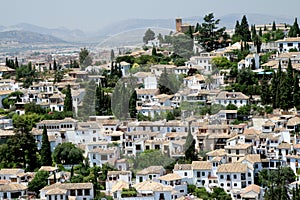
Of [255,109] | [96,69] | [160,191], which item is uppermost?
[96,69]

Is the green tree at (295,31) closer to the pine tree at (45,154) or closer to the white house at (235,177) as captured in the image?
the white house at (235,177)

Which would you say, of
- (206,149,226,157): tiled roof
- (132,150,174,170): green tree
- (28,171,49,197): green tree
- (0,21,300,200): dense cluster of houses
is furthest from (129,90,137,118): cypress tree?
(28,171,49,197): green tree

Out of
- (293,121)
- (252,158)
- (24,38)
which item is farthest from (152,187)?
(24,38)

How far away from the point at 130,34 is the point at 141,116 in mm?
2279

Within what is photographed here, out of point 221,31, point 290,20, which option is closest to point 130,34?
point 221,31

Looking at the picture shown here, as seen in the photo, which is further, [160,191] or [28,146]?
[28,146]

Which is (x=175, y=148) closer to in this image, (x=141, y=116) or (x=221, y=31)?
(x=141, y=116)

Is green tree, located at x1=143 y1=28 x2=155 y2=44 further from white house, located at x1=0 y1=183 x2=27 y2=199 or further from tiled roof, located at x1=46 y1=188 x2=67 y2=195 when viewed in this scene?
white house, located at x1=0 y1=183 x2=27 y2=199

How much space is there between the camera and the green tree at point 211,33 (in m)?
13.9

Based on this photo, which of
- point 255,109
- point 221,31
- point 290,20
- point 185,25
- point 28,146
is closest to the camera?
point 28,146

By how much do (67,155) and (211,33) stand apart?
222 inches

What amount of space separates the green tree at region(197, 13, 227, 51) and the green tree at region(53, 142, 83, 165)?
5.07m

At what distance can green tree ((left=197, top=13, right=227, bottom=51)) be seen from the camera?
13883 mm

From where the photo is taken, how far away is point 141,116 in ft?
30.5
